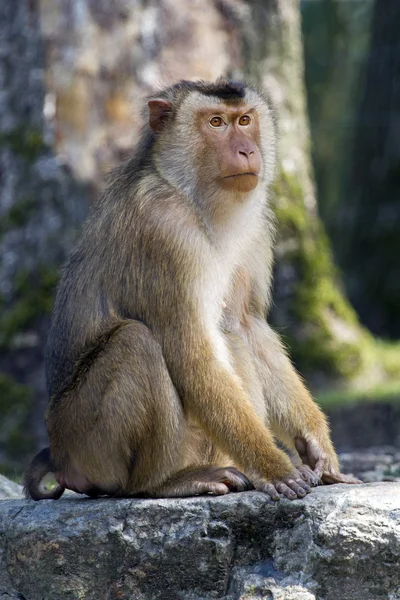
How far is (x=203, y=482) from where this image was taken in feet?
17.4

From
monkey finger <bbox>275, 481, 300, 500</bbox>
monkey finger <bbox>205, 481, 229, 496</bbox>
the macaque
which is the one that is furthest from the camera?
the macaque

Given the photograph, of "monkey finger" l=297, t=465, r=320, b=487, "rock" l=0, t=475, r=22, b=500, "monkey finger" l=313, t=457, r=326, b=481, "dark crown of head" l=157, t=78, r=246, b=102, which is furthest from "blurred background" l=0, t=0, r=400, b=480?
"monkey finger" l=297, t=465, r=320, b=487

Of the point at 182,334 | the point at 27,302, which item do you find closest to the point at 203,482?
the point at 182,334

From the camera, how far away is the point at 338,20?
84.8ft

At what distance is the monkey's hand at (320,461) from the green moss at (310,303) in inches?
218

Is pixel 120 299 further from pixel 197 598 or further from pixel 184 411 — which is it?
pixel 197 598

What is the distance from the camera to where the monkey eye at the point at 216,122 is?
19.4 ft

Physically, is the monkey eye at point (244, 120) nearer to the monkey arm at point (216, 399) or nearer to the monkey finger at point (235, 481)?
the monkey arm at point (216, 399)

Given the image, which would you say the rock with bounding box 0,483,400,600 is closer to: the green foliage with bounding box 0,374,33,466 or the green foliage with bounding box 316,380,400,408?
the green foliage with bounding box 0,374,33,466

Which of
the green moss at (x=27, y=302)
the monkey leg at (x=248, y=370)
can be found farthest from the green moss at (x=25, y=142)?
the monkey leg at (x=248, y=370)

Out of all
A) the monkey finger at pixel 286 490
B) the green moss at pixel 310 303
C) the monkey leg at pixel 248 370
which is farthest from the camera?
the green moss at pixel 310 303

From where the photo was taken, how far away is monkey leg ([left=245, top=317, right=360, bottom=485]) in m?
6.05

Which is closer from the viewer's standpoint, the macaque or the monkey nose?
the macaque

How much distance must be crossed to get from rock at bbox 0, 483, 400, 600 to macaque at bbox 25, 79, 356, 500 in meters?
0.21
